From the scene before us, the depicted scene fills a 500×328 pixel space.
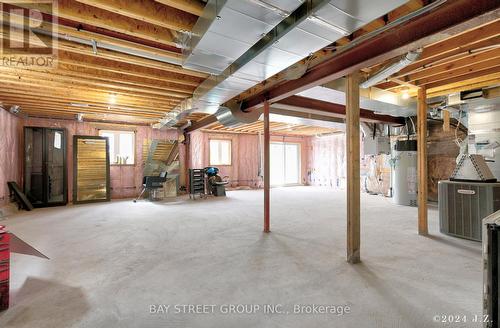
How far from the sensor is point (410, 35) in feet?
6.19

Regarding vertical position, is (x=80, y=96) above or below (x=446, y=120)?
above

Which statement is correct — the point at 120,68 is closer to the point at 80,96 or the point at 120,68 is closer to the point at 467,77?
the point at 80,96

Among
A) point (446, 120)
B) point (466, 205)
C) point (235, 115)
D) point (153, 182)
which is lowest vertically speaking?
point (466, 205)

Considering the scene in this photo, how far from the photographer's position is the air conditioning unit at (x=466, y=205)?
296 centimetres

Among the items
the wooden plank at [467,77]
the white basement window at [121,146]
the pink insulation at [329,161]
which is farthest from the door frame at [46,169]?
the pink insulation at [329,161]

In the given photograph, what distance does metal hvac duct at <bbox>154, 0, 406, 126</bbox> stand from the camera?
5.05ft

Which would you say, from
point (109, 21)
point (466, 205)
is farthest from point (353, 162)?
point (109, 21)

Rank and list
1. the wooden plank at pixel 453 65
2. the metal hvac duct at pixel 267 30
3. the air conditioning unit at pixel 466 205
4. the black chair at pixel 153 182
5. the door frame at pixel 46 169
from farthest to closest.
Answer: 1. the black chair at pixel 153 182
2. the door frame at pixel 46 169
3. the air conditioning unit at pixel 466 205
4. the wooden plank at pixel 453 65
5. the metal hvac duct at pixel 267 30

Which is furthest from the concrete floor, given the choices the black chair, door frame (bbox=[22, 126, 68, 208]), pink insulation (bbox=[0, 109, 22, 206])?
the black chair

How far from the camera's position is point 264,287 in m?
1.97

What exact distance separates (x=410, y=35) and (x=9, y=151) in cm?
744

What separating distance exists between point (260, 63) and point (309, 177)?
29.7ft

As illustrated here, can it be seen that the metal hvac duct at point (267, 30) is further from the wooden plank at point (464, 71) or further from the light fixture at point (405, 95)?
the light fixture at point (405, 95)

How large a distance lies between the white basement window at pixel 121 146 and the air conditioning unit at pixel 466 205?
25.1 feet
